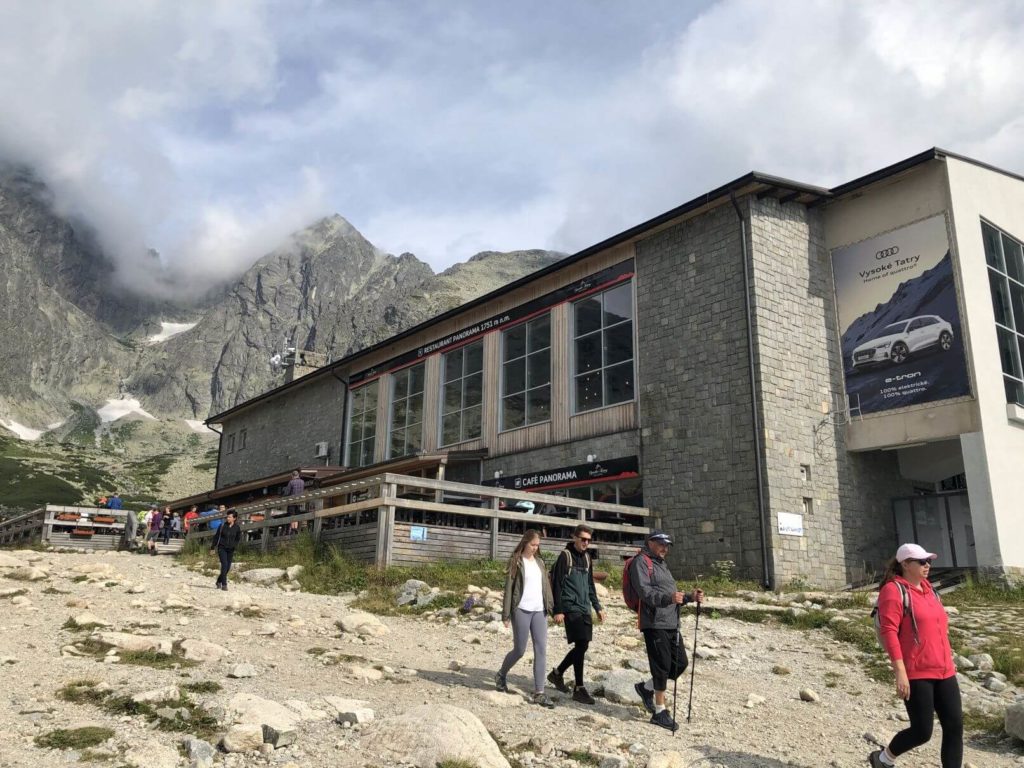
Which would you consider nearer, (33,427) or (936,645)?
(936,645)

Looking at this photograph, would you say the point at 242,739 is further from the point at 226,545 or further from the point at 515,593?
the point at 226,545

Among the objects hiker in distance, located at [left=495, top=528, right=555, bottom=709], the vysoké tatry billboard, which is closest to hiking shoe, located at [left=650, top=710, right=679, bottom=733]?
hiker in distance, located at [left=495, top=528, right=555, bottom=709]

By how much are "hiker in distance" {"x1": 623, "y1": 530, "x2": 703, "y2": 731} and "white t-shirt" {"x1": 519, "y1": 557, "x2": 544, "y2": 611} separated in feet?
3.01

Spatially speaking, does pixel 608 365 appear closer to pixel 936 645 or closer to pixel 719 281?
pixel 719 281

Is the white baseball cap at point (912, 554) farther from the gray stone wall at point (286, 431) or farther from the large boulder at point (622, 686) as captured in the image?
the gray stone wall at point (286, 431)

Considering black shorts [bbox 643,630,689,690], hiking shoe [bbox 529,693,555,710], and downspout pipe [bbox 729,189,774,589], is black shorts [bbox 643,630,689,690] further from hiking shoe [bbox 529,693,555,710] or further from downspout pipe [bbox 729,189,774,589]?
downspout pipe [bbox 729,189,774,589]

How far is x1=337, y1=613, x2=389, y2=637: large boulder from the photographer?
10680 mm

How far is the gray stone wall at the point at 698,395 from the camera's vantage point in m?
18.0

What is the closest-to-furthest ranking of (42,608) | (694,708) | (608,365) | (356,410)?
(694,708) < (42,608) < (608,365) < (356,410)

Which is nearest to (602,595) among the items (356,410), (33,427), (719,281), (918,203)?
(719,281)

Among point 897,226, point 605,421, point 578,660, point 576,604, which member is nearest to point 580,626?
point 576,604

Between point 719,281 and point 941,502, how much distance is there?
24.2 ft

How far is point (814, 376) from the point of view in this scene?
63.3 feet

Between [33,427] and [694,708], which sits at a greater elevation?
[33,427]
